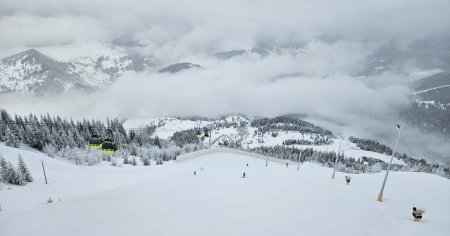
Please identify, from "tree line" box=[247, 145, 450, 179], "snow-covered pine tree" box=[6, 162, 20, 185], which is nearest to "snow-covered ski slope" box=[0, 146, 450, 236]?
"snow-covered pine tree" box=[6, 162, 20, 185]

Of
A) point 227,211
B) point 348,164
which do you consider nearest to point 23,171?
point 227,211

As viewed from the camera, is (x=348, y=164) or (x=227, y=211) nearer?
(x=227, y=211)

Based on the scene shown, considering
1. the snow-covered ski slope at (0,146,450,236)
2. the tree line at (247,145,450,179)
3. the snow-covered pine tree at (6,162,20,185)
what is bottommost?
the tree line at (247,145,450,179)

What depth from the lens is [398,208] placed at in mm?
23594

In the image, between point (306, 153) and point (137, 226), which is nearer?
point (137, 226)

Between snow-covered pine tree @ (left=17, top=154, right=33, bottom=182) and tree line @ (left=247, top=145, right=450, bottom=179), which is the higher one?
snow-covered pine tree @ (left=17, top=154, right=33, bottom=182)

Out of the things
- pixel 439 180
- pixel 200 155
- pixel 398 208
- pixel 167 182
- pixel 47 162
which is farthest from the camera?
pixel 200 155

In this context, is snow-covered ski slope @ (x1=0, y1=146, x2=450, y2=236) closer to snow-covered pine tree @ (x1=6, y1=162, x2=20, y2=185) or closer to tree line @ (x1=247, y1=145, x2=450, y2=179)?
snow-covered pine tree @ (x1=6, y1=162, x2=20, y2=185)

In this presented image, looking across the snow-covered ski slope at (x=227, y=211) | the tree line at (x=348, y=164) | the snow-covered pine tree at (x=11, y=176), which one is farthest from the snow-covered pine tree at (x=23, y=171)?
the tree line at (x=348, y=164)

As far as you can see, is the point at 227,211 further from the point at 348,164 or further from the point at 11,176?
the point at 348,164

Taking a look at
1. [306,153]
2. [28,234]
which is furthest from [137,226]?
[306,153]

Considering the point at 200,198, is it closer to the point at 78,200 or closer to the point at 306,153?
the point at 78,200

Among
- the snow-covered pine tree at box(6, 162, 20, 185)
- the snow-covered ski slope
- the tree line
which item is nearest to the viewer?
the snow-covered ski slope

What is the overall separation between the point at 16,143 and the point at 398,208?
62867 mm
